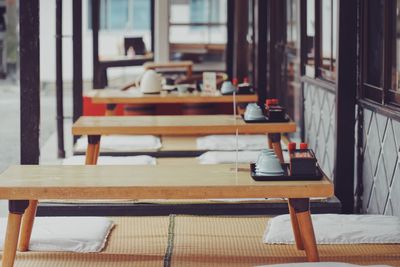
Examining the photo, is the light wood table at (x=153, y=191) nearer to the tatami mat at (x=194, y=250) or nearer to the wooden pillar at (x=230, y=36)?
the tatami mat at (x=194, y=250)

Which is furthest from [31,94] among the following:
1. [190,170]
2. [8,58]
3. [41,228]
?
[8,58]

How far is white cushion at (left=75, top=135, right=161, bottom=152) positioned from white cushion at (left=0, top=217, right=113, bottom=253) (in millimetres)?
3071

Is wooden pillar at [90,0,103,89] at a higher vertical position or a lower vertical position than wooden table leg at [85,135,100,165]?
higher

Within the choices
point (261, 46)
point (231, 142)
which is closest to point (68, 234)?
point (231, 142)

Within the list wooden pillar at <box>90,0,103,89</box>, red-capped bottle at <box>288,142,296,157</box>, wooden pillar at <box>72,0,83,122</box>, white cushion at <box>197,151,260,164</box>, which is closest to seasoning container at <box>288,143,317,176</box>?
red-capped bottle at <box>288,142,296,157</box>

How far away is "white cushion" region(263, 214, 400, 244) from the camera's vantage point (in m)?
4.42

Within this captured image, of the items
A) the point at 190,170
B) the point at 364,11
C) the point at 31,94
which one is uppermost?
→ the point at 364,11

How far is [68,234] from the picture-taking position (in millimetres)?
4395

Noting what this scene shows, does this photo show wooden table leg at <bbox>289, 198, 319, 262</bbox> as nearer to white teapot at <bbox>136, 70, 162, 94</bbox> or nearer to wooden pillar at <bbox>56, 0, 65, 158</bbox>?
white teapot at <bbox>136, 70, 162, 94</bbox>

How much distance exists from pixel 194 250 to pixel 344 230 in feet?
2.63

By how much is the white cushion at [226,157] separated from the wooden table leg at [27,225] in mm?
2820

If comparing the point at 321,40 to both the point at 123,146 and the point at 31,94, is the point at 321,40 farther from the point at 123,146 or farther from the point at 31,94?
the point at 31,94

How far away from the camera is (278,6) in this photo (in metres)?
9.52

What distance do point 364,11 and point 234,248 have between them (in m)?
1.98
